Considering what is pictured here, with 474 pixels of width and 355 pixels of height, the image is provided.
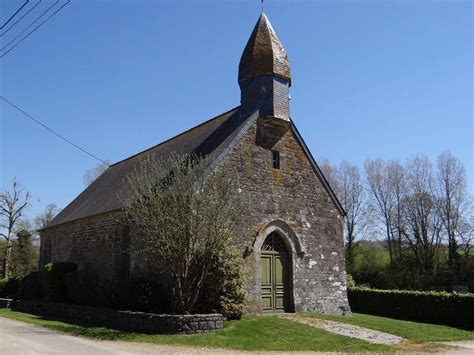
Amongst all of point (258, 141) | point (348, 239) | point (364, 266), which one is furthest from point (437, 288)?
point (258, 141)

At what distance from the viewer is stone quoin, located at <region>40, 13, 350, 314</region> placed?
57.5 ft

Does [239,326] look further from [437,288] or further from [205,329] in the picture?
[437,288]

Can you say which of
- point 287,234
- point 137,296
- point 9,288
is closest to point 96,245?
point 137,296

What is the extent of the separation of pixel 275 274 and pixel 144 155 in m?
11.6

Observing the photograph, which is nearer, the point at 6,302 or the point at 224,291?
the point at 224,291

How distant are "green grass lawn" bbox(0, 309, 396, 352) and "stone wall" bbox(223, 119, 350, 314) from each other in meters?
2.62

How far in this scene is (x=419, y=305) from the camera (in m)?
20.9

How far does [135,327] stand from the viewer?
13.5 metres

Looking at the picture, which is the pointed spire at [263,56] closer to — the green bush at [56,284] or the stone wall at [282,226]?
the stone wall at [282,226]

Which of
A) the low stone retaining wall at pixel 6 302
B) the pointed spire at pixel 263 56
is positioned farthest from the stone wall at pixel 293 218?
the low stone retaining wall at pixel 6 302

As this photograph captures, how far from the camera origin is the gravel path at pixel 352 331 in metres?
13.4

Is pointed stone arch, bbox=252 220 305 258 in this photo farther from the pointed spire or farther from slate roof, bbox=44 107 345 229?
the pointed spire

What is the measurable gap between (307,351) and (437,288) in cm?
2540

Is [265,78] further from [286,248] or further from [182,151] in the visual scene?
[286,248]
